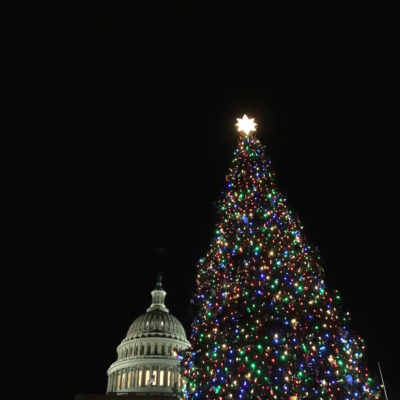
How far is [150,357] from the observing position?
241 feet

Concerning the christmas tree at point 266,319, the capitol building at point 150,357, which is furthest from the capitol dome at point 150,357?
the christmas tree at point 266,319

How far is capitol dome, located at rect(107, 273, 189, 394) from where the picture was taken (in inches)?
2813

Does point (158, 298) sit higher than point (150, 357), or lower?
higher

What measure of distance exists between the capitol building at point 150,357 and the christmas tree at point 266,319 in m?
54.4

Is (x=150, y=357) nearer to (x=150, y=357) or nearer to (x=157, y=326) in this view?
(x=150, y=357)

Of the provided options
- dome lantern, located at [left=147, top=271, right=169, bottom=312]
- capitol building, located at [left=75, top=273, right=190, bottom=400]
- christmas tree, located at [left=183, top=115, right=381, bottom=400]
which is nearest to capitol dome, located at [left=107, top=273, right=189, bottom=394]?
capitol building, located at [left=75, top=273, right=190, bottom=400]

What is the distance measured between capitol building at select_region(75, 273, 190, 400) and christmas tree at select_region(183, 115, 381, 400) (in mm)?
54387

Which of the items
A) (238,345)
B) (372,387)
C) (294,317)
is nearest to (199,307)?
(238,345)

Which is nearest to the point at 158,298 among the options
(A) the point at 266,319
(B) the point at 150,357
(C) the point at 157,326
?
(C) the point at 157,326

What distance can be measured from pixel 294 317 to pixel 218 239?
4432 mm

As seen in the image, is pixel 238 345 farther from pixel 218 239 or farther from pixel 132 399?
pixel 132 399

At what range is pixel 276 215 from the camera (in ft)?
59.7

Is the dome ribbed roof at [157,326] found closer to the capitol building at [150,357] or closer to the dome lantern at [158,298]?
the capitol building at [150,357]

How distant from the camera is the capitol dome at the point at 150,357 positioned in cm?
7144
